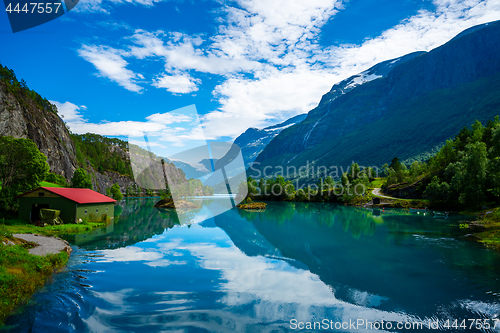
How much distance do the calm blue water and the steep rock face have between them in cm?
5689

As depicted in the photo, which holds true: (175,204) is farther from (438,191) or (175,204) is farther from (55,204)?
(438,191)

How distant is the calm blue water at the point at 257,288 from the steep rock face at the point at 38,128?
56.9 m

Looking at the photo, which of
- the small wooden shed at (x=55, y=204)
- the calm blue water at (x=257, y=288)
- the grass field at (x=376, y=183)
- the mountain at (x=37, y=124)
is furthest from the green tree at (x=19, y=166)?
the grass field at (x=376, y=183)

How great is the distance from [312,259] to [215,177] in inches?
631

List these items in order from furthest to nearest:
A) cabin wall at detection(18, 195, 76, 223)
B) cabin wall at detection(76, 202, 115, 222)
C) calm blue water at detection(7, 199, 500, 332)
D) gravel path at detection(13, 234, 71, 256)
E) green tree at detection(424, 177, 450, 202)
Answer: green tree at detection(424, 177, 450, 202)
cabin wall at detection(76, 202, 115, 222)
cabin wall at detection(18, 195, 76, 223)
gravel path at detection(13, 234, 71, 256)
calm blue water at detection(7, 199, 500, 332)

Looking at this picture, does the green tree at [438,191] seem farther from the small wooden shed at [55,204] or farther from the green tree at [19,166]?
the green tree at [19,166]

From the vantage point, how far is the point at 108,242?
24.7 meters

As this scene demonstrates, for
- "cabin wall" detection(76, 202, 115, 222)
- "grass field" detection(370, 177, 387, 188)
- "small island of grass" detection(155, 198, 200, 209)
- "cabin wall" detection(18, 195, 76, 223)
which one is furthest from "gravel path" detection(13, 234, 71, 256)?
"grass field" detection(370, 177, 387, 188)

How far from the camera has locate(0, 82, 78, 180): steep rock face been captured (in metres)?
59.4

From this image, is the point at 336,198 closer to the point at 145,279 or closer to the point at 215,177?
the point at 215,177

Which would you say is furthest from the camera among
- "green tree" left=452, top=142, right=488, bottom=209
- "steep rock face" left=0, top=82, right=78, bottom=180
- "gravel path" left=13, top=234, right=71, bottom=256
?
"steep rock face" left=0, top=82, right=78, bottom=180

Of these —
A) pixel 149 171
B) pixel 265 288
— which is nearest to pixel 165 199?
pixel 149 171

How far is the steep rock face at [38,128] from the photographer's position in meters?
59.4

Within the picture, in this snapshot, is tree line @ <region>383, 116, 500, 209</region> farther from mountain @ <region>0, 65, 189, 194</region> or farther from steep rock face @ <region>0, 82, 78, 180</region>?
steep rock face @ <region>0, 82, 78, 180</region>
